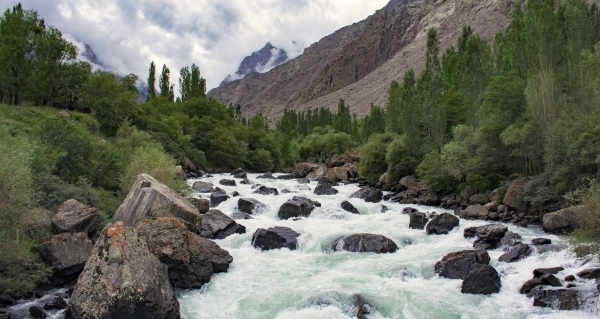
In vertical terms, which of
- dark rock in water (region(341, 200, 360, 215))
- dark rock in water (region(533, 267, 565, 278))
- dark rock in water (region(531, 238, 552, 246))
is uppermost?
dark rock in water (region(341, 200, 360, 215))

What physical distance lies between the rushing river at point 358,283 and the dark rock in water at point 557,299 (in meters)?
0.33

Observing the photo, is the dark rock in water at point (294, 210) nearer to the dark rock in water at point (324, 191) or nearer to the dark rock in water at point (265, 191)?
A: the dark rock in water at point (265, 191)

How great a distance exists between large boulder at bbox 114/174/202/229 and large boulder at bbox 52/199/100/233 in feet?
5.81

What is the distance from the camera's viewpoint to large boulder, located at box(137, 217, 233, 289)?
62.7 ft

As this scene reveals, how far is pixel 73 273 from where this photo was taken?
18.8 meters

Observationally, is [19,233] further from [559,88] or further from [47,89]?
[47,89]

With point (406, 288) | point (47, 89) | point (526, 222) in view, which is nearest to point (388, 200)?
point (526, 222)

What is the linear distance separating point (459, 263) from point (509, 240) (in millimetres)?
5620

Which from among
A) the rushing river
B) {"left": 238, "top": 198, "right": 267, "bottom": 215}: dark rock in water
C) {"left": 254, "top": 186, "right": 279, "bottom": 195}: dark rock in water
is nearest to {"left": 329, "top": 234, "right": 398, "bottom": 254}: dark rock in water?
the rushing river

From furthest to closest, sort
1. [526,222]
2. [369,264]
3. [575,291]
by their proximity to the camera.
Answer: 1. [526,222]
2. [369,264]
3. [575,291]

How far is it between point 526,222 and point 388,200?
14.7 m

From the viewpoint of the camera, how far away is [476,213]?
3212 centimetres

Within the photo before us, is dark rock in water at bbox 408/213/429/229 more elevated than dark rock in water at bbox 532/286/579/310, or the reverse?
dark rock in water at bbox 408/213/429/229

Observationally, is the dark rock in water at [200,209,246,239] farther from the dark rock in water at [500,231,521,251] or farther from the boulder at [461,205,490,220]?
the boulder at [461,205,490,220]
